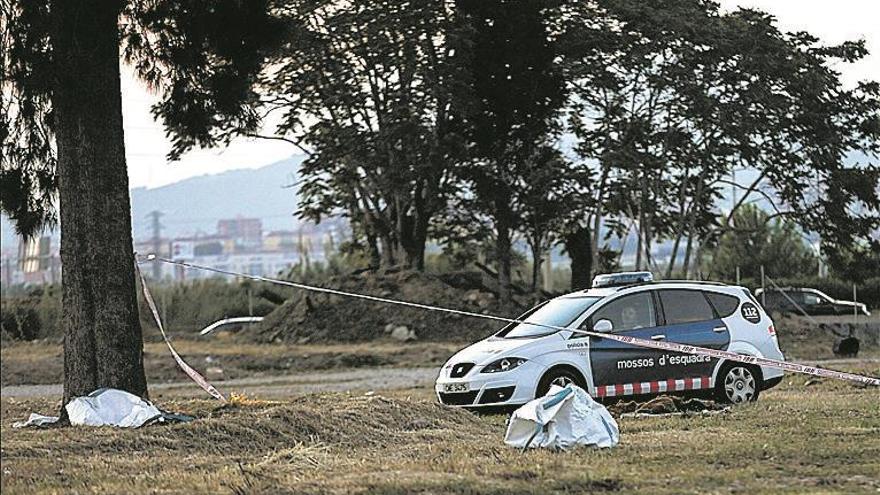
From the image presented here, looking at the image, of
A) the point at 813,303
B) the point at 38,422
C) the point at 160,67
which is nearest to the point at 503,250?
the point at 813,303

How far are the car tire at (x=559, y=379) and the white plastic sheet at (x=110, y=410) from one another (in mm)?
4408

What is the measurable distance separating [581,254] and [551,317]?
2153 centimetres

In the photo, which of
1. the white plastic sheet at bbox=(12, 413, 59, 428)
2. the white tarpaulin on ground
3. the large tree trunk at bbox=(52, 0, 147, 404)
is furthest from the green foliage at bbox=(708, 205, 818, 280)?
the white tarpaulin on ground

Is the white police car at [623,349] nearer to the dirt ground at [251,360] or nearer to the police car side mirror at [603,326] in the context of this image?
the police car side mirror at [603,326]

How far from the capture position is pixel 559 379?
55.3ft

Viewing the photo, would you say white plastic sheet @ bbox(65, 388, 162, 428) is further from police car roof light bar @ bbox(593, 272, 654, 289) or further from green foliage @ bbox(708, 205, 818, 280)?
green foliage @ bbox(708, 205, 818, 280)

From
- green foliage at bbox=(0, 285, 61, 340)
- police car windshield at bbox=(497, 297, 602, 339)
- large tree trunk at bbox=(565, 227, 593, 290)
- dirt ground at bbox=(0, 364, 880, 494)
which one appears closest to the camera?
dirt ground at bbox=(0, 364, 880, 494)

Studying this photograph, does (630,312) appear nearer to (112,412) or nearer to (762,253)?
(112,412)

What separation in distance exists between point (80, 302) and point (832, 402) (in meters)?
8.59

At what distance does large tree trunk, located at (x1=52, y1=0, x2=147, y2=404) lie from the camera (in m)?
15.6

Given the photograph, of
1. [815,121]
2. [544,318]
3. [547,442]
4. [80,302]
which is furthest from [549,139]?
[547,442]

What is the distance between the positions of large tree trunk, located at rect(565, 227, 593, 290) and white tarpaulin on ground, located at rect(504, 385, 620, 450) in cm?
2653

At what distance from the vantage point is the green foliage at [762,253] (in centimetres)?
5056

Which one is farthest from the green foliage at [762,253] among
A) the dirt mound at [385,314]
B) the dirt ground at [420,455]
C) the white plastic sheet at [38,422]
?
the white plastic sheet at [38,422]
